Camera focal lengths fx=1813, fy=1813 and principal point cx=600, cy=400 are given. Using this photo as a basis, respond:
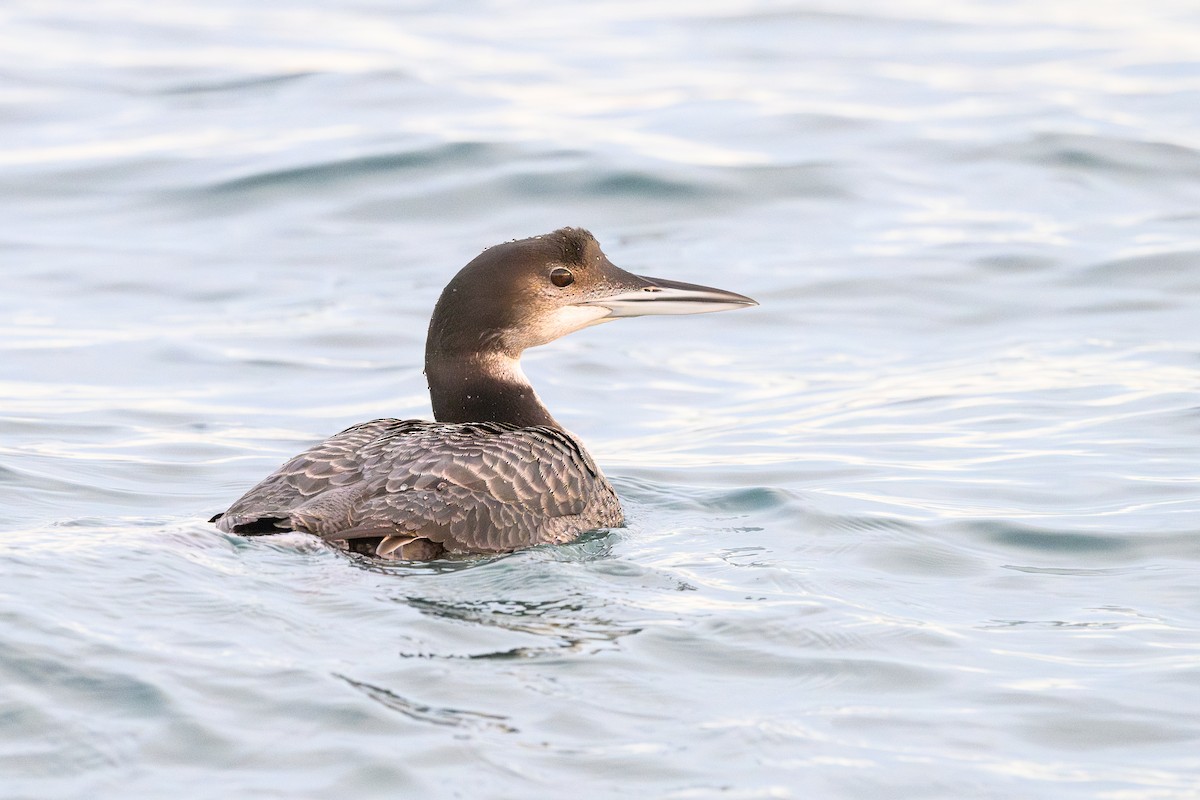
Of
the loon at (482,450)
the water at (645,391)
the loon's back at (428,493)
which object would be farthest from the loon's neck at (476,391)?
the water at (645,391)

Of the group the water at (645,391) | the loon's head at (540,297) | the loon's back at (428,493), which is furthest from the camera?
the loon's head at (540,297)

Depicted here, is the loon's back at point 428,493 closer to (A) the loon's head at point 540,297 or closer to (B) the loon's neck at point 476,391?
(B) the loon's neck at point 476,391

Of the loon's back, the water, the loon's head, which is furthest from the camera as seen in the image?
the loon's head

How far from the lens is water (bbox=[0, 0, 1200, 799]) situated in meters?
4.67

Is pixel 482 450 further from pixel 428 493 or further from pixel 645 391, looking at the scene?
pixel 645 391

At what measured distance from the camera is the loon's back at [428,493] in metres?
5.76

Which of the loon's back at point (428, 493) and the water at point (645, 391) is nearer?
the water at point (645, 391)

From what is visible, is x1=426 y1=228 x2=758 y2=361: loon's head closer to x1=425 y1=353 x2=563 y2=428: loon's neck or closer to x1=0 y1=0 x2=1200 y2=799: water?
x1=425 y1=353 x2=563 y2=428: loon's neck

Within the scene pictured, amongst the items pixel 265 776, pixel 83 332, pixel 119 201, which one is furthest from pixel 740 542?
pixel 119 201

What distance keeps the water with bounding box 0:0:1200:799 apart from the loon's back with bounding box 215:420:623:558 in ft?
0.37

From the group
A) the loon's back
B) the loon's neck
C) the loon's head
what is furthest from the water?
the loon's head

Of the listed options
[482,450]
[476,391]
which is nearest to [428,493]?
[482,450]

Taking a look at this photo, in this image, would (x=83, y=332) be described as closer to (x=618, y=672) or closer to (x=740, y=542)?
(x=740, y=542)

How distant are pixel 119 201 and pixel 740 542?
24.5 feet
